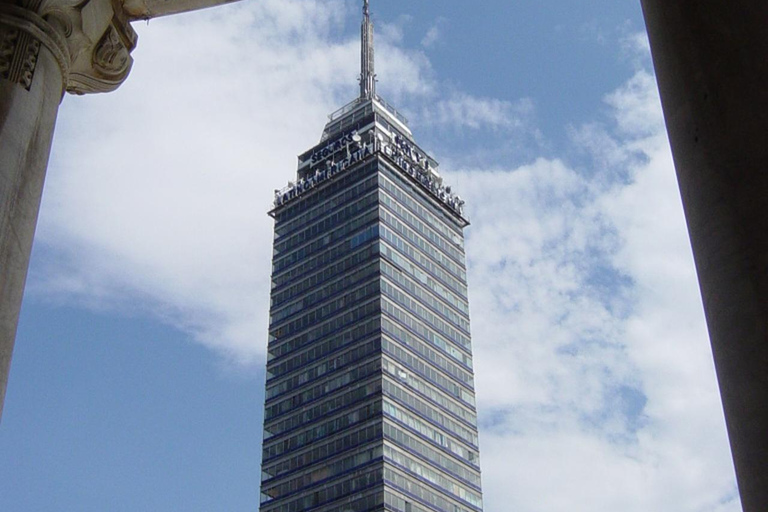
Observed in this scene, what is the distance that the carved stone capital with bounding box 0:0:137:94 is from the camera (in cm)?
884

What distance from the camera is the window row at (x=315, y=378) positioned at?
408 feet

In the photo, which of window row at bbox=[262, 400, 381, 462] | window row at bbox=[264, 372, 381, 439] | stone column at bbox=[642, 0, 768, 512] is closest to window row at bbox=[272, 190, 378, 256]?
window row at bbox=[264, 372, 381, 439]

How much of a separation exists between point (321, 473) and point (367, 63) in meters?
75.8

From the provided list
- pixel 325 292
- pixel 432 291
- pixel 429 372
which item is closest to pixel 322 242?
pixel 325 292

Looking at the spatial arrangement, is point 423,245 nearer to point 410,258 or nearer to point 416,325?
point 410,258

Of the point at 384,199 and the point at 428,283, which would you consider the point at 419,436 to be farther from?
the point at 384,199

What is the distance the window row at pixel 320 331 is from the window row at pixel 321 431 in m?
12.5

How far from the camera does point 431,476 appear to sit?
12106 cm

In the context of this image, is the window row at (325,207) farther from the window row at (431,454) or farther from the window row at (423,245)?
the window row at (431,454)

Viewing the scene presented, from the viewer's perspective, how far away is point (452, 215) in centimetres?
14950

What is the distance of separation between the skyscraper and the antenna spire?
11.3 m

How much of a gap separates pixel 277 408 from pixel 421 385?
65.4 ft

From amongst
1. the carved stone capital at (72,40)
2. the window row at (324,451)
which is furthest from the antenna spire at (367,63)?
the carved stone capital at (72,40)

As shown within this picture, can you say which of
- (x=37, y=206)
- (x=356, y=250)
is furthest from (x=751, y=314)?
(x=356, y=250)
